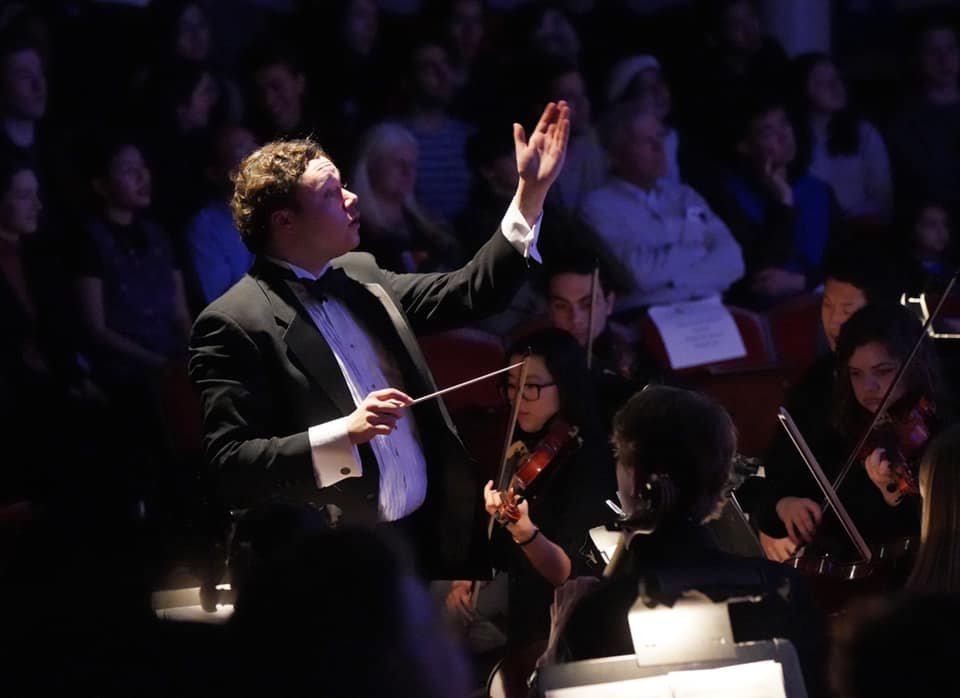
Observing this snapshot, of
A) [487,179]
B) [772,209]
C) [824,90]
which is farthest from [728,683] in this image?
[824,90]

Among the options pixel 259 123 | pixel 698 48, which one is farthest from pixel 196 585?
pixel 698 48

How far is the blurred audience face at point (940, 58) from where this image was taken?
600cm

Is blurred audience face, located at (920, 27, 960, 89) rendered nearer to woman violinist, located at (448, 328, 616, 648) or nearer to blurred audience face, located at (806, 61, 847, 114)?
blurred audience face, located at (806, 61, 847, 114)

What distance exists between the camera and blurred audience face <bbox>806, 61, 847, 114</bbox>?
5902mm

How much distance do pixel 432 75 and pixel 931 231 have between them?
1909 mm

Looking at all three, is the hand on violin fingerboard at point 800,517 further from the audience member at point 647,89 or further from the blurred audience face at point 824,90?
the blurred audience face at point 824,90

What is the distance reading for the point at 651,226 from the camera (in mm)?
5258

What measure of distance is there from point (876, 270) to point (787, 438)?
997 mm

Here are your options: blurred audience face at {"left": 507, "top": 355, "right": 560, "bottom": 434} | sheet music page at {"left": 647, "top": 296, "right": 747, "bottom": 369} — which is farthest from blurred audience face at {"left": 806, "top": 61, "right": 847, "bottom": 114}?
blurred audience face at {"left": 507, "top": 355, "right": 560, "bottom": 434}

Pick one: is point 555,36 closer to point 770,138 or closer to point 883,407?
point 770,138

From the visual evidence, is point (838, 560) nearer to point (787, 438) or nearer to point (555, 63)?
point (787, 438)

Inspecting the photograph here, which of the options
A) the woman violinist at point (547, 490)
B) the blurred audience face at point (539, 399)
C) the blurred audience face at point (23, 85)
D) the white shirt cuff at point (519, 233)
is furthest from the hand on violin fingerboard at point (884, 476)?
the blurred audience face at point (23, 85)

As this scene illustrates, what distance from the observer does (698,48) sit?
243 inches

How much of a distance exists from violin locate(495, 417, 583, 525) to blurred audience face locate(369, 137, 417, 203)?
1561 millimetres
